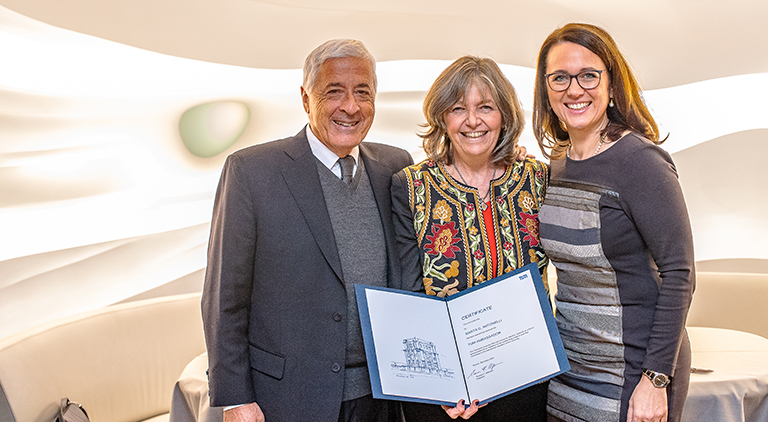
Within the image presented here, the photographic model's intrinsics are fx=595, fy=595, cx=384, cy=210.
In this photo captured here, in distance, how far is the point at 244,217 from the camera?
5.18 feet

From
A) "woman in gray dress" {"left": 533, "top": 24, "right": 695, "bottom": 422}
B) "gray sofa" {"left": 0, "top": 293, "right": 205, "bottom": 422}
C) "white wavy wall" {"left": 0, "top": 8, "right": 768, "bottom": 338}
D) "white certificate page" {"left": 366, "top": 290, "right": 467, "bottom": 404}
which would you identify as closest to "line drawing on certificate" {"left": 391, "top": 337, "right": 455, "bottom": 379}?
"white certificate page" {"left": 366, "top": 290, "right": 467, "bottom": 404}

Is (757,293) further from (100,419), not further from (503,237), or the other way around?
(100,419)

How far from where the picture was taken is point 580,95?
1.64 meters

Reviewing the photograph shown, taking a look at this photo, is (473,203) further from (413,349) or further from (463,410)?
(463,410)

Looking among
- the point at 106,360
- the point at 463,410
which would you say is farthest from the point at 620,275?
the point at 106,360

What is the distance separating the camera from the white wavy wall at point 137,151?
295 cm

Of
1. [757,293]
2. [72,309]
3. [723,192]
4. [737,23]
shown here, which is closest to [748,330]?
[757,293]

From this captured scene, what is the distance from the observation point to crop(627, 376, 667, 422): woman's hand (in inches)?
58.8

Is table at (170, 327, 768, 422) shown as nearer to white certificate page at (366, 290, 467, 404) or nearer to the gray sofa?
the gray sofa

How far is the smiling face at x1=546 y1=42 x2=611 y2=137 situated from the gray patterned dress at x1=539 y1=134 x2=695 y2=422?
10 cm

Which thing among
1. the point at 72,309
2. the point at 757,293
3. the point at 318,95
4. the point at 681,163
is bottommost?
the point at 757,293

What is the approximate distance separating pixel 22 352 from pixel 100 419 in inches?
22.0

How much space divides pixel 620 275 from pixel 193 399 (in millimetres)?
1739

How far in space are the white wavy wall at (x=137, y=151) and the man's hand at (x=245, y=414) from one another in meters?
2.01
